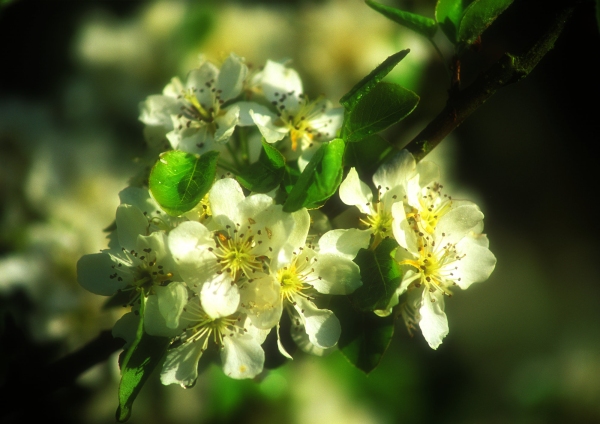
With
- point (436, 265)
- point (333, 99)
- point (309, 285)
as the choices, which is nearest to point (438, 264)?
point (436, 265)

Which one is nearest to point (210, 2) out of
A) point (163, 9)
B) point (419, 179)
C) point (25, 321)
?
point (163, 9)

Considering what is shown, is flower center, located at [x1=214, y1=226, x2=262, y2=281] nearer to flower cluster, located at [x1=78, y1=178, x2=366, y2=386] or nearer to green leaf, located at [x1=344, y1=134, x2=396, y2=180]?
flower cluster, located at [x1=78, y1=178, x2=366, y2=386]

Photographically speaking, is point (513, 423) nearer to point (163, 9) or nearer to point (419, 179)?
point (419, 179)

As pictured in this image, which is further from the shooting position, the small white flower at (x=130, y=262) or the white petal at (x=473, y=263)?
the white petal at (x=473, y=263)

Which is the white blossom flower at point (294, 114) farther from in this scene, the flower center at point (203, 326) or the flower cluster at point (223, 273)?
the flower center at point (203, 326)

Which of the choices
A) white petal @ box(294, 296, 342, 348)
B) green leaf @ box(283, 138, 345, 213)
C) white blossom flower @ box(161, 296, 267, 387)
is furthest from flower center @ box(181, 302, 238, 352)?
green leaf @ box(283, 138, 345, 213)

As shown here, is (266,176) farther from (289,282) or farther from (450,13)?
(450,13)

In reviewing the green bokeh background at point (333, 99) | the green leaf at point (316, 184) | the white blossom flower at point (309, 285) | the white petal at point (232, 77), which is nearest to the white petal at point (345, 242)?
the white blossom flower at point (309, 285)
